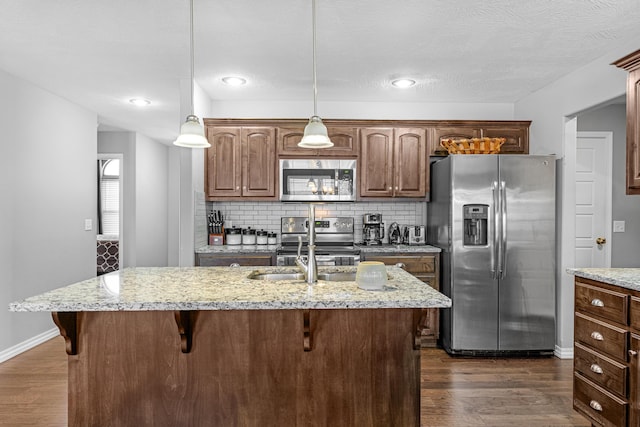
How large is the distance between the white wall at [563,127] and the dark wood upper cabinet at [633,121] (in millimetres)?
733

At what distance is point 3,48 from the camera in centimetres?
333

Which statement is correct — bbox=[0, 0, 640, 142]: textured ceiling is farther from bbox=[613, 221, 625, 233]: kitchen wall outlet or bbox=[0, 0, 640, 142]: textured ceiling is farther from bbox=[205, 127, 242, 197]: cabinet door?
bbox=[613, 221, 625, 233]: kitchen wall outlet

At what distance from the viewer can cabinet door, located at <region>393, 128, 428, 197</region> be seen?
15.2 feet

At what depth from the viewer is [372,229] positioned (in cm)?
483

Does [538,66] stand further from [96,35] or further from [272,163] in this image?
[96,35]

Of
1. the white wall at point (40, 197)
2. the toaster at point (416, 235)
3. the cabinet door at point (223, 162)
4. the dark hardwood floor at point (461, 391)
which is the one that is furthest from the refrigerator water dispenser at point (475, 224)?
the white wall at point (40, 197)

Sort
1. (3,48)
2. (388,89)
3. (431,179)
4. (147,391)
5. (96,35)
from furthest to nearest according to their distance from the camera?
(431,179) < (388,89) < (3,48) < (96,35) < (147,391)

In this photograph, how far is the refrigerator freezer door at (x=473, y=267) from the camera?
155 inches

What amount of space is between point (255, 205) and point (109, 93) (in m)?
1.92

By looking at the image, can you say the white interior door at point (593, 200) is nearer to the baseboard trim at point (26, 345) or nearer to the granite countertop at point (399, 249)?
the granite countertop at point (399, 249)

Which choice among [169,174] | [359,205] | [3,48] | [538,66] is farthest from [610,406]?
[169,174]

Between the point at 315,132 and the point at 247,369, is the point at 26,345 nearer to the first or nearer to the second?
the point at 247,369

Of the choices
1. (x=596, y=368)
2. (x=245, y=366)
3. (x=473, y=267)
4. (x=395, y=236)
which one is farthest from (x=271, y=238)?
(x=596, y=368)

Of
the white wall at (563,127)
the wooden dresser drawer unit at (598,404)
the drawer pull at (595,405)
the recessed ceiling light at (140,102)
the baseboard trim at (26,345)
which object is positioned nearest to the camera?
the wooden dresser drawer unit at (598,404)
